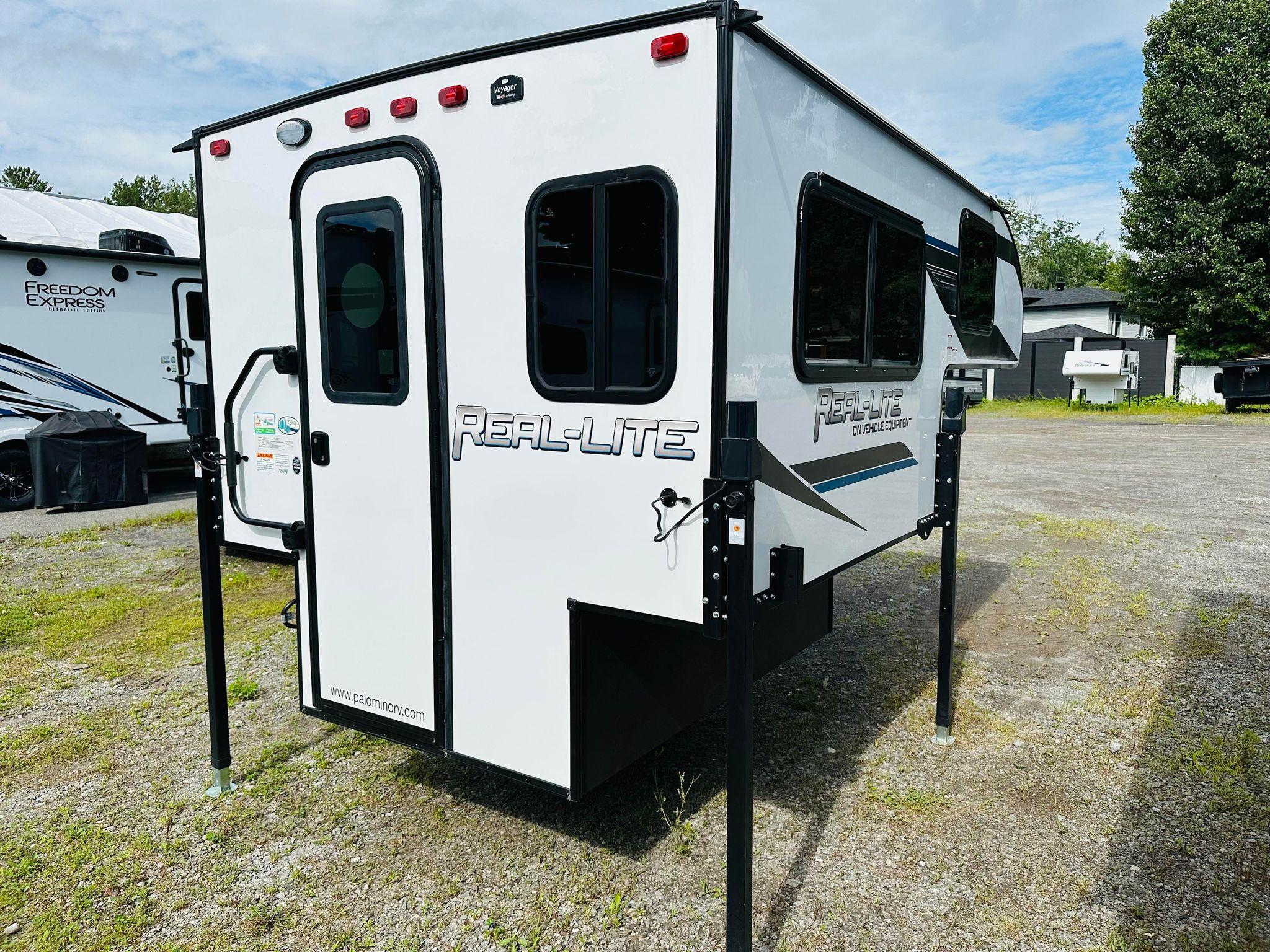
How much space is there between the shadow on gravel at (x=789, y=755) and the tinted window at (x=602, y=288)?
1.66 metres

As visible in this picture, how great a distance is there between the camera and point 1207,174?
2273 cm

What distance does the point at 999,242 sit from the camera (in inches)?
209

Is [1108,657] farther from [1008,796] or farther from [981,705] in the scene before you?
[1008,796]

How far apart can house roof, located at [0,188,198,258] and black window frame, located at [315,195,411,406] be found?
25.7ft

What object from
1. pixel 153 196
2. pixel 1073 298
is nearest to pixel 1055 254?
pixel 1073 298

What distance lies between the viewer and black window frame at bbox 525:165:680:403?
253 centimetres

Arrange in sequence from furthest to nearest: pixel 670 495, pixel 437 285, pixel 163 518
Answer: pixel 163 518, pixel 437 285, pixel 670 495

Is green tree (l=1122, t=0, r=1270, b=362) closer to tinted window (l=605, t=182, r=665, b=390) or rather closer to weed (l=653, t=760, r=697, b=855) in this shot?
weed (l=653, t=760, r=697, b=855)

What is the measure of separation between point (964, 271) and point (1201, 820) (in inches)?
109

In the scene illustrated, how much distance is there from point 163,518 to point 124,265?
2.83m

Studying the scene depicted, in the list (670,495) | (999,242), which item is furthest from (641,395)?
(999,242)

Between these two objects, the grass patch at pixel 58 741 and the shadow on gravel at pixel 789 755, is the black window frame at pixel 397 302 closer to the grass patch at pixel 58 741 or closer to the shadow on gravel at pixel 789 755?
the shadow on gravel at pixel 789 755

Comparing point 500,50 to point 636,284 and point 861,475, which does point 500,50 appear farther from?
point 861,475

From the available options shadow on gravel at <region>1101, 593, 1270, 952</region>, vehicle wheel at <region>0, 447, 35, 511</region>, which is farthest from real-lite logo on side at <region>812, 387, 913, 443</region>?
vehicle wheel at <region>0, 447, 35, 511</region>
